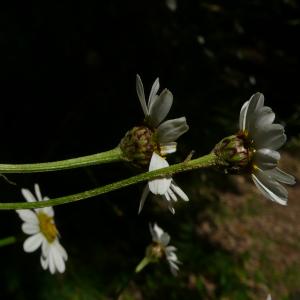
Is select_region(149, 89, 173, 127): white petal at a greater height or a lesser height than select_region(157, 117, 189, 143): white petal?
greater

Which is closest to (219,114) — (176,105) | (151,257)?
(176,105)

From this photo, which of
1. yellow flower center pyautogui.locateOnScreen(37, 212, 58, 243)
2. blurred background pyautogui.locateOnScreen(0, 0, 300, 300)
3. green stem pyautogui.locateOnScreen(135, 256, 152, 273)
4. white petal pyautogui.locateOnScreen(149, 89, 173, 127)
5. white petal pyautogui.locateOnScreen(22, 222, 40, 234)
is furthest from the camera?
blurred background pyautogui.locateOnScreen(0, 0, 300, 300)

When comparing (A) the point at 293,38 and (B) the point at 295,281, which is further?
(A) the point at 293,38

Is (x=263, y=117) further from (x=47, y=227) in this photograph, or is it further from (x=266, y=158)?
(x=47, y=227)

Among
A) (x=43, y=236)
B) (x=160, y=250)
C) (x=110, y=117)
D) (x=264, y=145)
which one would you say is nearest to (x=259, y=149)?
(x=264, y=145)

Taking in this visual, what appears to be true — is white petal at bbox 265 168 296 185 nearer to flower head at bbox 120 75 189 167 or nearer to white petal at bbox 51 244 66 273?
flower head at bbox 120 75 189 167

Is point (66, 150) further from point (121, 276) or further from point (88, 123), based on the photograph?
point (121, 276)

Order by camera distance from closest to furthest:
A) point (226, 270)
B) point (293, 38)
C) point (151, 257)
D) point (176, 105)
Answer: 1. point (151, 257)
2. point (176, 105)
3. point (226, 270)
4. point (293, 38)

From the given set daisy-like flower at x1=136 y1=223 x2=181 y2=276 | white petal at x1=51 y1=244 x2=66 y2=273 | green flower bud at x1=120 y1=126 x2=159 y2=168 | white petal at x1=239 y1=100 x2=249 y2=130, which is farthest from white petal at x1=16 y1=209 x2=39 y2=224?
white petal at x1=239 y1=100 x2=249 y2=130
